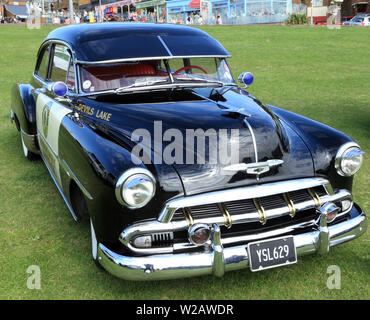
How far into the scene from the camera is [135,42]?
12.3 ft

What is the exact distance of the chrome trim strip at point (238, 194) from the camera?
8.01 feet

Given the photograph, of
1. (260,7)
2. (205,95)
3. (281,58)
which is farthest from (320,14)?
(205,95)

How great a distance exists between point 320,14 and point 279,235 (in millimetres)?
35635

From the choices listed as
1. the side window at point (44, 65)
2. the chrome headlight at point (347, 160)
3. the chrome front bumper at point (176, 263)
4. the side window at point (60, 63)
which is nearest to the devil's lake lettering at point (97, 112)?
the side window at point (60, 63)

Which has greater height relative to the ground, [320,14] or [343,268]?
[320,14]

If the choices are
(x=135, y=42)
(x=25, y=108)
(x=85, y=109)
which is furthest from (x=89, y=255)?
(x=25, y=108)

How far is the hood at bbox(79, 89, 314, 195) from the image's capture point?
2.63 metres

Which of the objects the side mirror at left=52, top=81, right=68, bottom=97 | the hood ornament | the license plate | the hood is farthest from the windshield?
the license plate

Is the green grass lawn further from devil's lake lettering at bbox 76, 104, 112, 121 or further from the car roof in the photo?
the car roof

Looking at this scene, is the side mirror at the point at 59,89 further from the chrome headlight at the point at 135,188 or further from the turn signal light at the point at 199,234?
the turn signal light at the point at 199,234

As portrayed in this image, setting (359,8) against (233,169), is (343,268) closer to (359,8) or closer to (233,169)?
(233,169)

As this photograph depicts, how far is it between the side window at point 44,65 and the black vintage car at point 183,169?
3.78 ft
